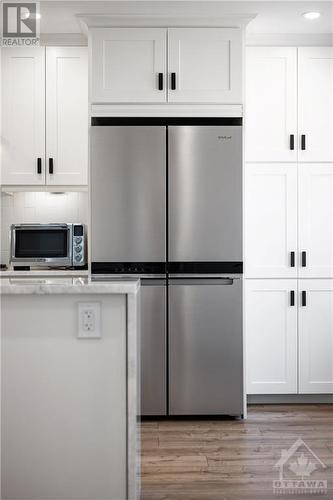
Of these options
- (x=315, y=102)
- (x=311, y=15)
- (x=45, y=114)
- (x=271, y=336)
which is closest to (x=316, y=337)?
(x=271, y=336)

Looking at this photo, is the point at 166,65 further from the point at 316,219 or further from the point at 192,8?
the point at 316,219

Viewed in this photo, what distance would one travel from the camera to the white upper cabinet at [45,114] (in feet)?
11.5

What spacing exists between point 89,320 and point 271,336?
79.5 inches

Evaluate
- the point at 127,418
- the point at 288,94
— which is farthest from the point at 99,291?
the point at 288,94

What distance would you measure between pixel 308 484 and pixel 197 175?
1.89 m

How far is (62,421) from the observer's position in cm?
183

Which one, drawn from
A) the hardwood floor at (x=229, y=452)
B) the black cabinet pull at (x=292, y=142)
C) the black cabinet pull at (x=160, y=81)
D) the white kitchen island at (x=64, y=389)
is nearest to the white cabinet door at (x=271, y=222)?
the black cabinet pull at (x=292, y=142)

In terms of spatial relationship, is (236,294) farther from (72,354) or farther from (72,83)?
(72,83)

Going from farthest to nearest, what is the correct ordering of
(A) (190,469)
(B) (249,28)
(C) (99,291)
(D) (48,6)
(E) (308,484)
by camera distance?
(B) (249,28) → (D) (48,6) → (A) (190,469) → (E) (308,484) → (C) (99,291)

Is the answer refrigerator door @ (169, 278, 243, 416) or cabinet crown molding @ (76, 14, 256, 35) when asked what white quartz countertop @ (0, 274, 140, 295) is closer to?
refrigerator door @ (169, 278, 243, 416)

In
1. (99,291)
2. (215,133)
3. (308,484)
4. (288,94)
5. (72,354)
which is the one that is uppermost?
(288,94)

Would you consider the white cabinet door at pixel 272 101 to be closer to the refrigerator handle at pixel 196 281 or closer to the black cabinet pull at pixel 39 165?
the refrigerator handle at pixel 196 281

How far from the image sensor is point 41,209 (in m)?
3.95

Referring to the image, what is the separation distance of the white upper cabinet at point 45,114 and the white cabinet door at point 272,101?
1.21m
